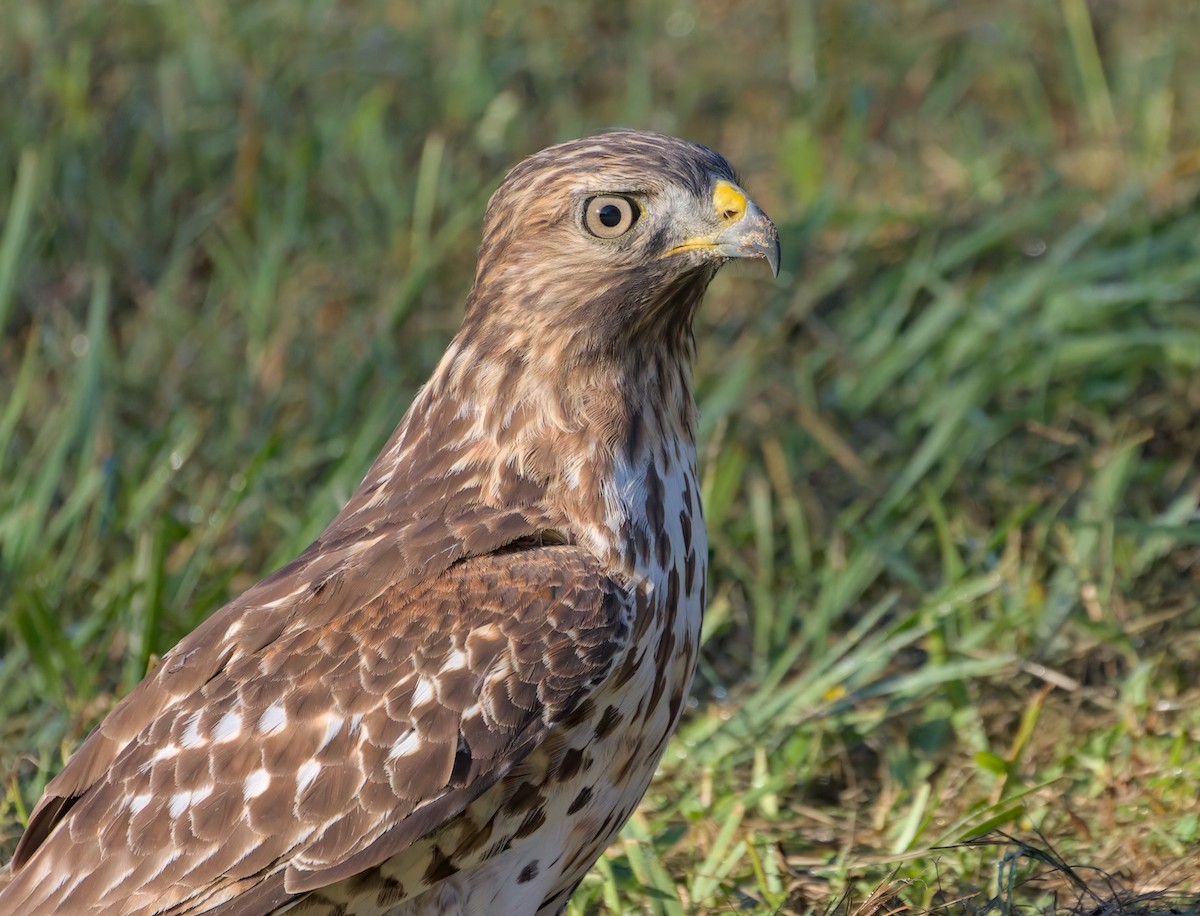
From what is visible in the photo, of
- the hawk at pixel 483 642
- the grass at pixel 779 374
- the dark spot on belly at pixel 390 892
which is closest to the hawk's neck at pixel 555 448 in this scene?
the hawk at pixel 483 642

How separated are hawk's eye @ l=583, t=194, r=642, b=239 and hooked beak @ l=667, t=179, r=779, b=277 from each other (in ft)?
Result: 0.49

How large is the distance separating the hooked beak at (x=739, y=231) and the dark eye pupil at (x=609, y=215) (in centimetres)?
17

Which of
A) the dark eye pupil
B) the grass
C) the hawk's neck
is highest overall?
the dark eye pupil

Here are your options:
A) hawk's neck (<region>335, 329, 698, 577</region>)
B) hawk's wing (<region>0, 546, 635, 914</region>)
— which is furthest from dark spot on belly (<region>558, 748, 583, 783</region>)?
hawk's neck (<region>335, 329, 698, 577</region>)

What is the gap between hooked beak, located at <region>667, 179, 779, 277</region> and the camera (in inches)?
146

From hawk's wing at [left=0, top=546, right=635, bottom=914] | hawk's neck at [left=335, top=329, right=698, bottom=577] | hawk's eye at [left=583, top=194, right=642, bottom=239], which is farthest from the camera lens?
hawk's eye at [left=583, top=194, right=642, bottom=239]

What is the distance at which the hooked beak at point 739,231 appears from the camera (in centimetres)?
370

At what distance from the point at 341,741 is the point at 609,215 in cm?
114

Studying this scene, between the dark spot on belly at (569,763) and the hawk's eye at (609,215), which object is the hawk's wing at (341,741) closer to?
the dark spot on belly at (569,763)

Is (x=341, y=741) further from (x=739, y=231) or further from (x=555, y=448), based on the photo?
(x=739, y=231)

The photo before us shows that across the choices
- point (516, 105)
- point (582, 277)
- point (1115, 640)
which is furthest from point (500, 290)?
point (516, 105)

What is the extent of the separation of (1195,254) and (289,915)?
4202 millimetres

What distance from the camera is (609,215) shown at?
375 centimetres

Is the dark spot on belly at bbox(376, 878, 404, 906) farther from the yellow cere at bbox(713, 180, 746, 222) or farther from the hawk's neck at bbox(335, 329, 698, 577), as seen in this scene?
the yellow cere at bbox(713, 180, 746, 222)
